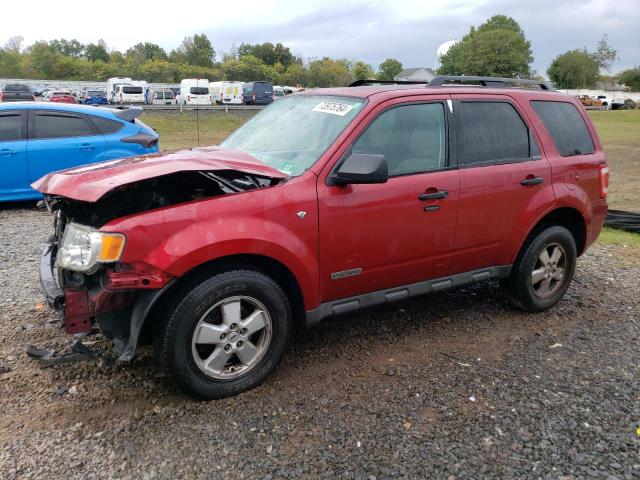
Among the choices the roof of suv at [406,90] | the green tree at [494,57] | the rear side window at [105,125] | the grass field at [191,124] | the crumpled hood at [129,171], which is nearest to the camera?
the crumpled hood at [129,171]

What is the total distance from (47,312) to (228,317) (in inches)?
85.5

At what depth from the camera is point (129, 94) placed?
46.0 meters

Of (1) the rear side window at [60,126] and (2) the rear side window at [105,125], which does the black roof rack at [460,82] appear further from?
(1) the rear side window at [60,126]

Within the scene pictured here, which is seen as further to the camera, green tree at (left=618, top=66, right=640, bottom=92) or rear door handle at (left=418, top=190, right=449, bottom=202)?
green tree at (left=618, top=66, right=640, bottom=92)

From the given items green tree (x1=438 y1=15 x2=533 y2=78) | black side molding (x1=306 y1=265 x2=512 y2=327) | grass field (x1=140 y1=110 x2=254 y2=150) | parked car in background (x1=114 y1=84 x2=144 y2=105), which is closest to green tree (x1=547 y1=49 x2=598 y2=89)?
green tree (x1=438 y1=15 x2=533 y2=78)

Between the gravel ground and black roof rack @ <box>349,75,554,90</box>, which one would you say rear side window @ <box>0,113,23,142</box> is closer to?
the gravel ground

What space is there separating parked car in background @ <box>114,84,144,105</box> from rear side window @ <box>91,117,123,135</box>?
3986 centimetres

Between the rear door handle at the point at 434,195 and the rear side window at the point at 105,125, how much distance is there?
6336 mm

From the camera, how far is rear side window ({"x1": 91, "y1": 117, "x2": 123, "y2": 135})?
8461 mm

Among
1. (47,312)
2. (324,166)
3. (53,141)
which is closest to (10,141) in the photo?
(53,141)

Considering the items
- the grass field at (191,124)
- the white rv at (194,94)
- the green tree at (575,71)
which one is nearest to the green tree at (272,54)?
the green tree at (575,71)

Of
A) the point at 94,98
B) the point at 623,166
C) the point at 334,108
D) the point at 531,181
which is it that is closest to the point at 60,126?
the point at 334,108

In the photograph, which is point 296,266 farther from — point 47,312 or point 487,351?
point 47,312

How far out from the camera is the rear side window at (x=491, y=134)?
4098 millimetres
